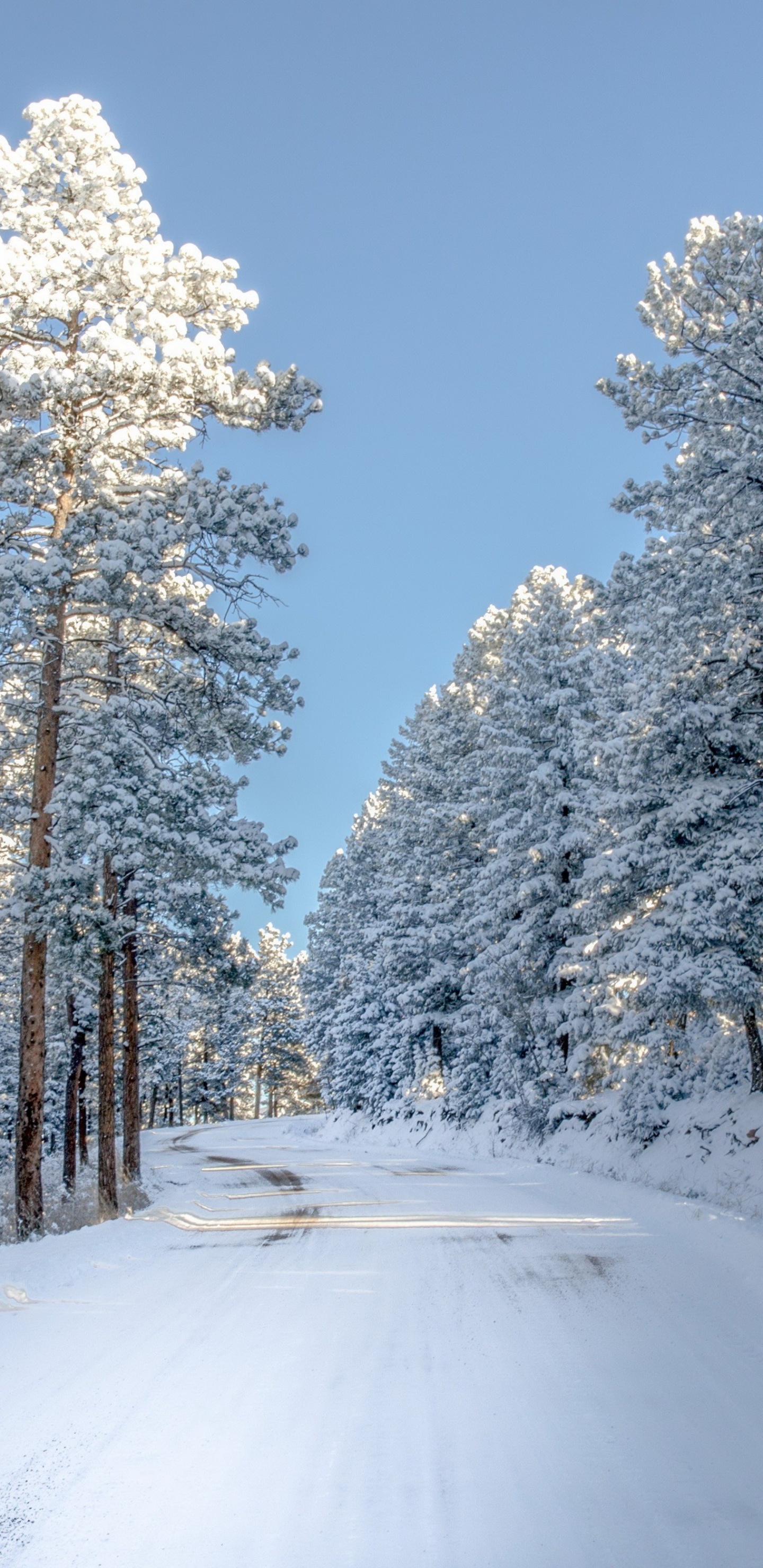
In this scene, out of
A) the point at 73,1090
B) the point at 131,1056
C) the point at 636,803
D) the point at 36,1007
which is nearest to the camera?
the point at 36,1007

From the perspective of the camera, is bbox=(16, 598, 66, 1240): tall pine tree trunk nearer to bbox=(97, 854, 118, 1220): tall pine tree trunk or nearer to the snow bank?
bbox=(97, 854, 118, 1220): tall pine tree trunk

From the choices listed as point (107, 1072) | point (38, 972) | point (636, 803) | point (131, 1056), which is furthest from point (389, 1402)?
point (131, 1056)

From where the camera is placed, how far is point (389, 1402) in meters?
4.91

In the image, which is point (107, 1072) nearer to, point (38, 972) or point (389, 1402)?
point (38, 972)

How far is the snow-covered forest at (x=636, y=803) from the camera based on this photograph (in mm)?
13125

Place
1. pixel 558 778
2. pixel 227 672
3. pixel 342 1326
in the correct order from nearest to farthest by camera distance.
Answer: pixel 342 1326 → pixel 227 672 → pixel 558 778

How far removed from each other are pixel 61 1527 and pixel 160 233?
16.1m

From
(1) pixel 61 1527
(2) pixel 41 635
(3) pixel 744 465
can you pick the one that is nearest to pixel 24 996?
(2) pixel 41 635

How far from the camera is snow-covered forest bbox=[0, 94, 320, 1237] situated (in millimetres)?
12188

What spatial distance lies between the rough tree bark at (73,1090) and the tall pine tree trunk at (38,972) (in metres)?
13.0

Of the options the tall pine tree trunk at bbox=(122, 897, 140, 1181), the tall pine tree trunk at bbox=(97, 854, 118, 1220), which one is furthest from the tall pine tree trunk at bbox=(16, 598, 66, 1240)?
the tall pine tree trunk at bbox=(122, 897, 140, 1181)

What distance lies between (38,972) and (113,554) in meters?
5.99

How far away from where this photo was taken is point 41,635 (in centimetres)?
1179

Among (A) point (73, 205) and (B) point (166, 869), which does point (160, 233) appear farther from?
(B) point (166, 869)
